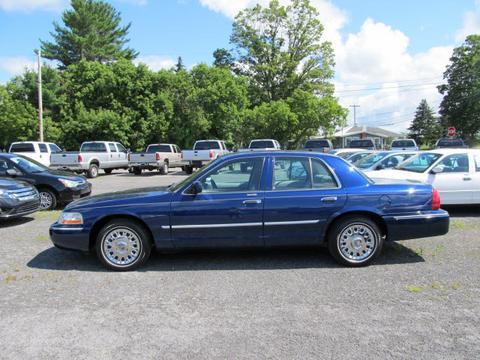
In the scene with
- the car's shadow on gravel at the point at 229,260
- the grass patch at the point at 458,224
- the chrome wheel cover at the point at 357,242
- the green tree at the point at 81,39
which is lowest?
the car's shadow on gravel at the point at 229,260

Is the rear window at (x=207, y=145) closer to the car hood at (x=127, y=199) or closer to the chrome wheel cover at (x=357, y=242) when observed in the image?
the car hood at (x=127, y=199)

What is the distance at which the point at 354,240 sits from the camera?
5.76 metres

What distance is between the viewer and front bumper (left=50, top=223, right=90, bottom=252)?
572 centimetres

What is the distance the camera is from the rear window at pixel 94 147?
2361 centimetres

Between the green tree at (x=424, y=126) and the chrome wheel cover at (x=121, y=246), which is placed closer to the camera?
the chrome wheel cover at (x=121, y=246)

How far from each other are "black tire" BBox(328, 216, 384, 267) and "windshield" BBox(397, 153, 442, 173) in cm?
466

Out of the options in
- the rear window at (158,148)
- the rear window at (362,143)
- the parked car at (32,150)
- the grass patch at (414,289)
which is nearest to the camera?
the grass patch at (414,289)

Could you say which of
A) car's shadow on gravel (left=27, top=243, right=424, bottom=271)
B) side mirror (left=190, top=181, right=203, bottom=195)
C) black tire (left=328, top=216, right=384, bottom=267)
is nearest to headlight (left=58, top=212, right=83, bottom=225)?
car's shadow on gravel (left=27, top=243, right=424, bottom=271)

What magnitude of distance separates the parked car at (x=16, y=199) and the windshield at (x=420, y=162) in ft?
28.0

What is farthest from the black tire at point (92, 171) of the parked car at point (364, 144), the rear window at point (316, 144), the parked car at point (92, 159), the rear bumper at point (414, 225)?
the rear bumper at point (414, 225)

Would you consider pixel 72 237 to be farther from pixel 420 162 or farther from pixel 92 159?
pixel 92 159

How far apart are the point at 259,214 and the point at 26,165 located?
8.29m

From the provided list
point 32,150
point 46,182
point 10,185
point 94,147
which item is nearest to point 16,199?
point 10,185

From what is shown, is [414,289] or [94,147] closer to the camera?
[414,289]
